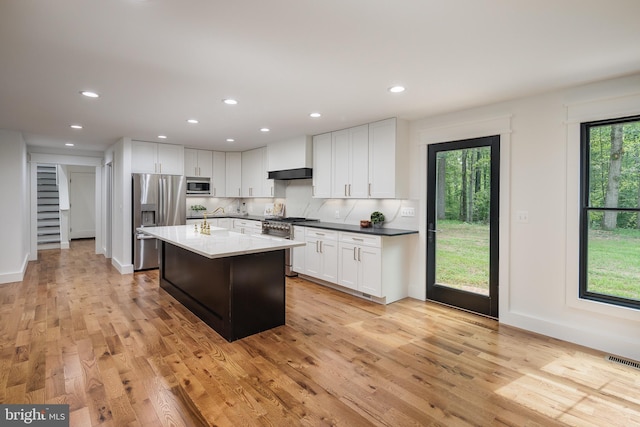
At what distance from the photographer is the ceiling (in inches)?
72.3

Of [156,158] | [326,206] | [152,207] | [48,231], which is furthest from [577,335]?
[48,231]

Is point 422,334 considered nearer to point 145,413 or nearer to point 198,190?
point 145,413

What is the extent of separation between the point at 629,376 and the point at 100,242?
9353 mm

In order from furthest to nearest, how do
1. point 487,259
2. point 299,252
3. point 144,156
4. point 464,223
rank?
point 144,156
point 299,252
point 464,223
point 487,259

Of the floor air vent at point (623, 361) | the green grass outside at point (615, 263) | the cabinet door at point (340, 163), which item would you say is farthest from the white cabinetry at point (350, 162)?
the floor air vent at point (623, 361)

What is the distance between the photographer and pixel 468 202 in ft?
12.9

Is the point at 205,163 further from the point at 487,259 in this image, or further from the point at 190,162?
the point at 487,259

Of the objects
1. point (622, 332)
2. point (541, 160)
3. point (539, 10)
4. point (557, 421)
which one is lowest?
point (557, 421)

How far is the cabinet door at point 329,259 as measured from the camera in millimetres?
4688

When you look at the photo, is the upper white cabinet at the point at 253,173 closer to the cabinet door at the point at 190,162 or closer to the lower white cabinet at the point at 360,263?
the cabinet door at the point at 190,162

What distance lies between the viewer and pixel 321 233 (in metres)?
4.92

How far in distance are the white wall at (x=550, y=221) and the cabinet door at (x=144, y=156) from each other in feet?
17.6

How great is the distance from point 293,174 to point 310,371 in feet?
12.1

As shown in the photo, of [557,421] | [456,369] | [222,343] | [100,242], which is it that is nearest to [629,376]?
[557,421]
